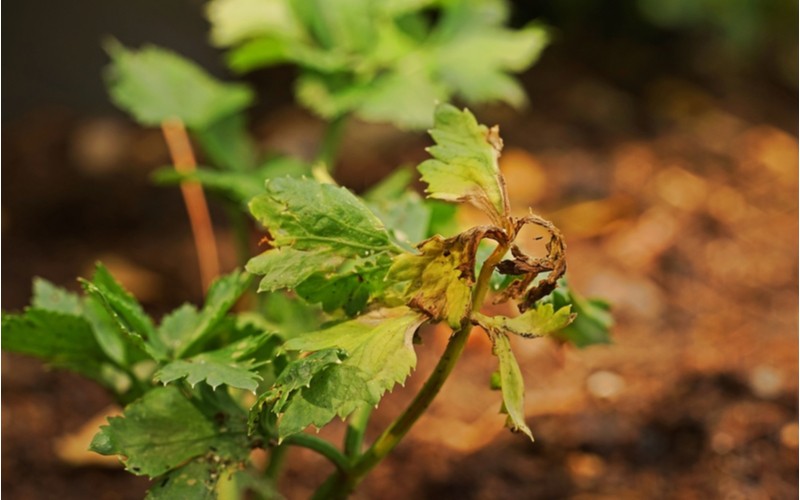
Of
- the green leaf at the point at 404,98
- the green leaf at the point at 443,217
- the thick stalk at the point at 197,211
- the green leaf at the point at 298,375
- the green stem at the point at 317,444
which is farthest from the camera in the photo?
the thick stalk at the point at 197,211

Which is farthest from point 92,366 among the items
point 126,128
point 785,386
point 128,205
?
point 126,128

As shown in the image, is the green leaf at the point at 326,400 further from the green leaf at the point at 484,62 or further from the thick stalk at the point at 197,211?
the thick stalk at the point at 197,211

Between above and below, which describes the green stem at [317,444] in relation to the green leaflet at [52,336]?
below

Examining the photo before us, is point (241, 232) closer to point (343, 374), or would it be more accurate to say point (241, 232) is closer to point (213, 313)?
point (213, 313)

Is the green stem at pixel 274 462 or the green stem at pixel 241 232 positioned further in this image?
the green stem at pixel 241 232

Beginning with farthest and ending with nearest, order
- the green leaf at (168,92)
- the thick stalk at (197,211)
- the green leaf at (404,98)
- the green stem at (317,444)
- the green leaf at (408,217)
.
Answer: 1. the thick stalk at (197,211)
2. the green leaf at (168,92)
3. the green leaf at (404,98)
4. the green leaf at (408,217)
5. the green stem at (317,444)

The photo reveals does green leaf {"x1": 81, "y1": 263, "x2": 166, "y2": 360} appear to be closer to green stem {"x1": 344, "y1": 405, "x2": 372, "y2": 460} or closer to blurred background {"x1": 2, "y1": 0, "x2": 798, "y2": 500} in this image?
green stem {"x1": 344, "y1": 405, "x2": 372, "y2": 460}

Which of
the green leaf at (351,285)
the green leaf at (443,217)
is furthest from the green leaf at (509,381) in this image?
the green leaf at (443,217)
